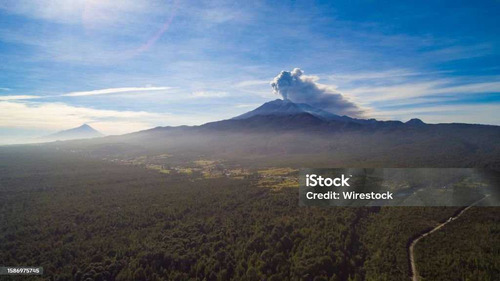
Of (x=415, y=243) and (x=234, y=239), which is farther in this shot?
(x=234, y=239)

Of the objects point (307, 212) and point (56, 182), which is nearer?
point (307, 212)

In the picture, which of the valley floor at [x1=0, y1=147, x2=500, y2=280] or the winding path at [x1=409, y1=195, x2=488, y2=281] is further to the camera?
the valley floor at [x1=0, y1=147, x2=500, y2=280]

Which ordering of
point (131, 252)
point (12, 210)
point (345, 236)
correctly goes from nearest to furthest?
point (131, 252) → point (345, 236) → point (12, 210)

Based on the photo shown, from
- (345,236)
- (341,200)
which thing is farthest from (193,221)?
(341,200)

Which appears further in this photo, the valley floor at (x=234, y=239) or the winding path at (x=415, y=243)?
the valley floor at (x=234, y=239)

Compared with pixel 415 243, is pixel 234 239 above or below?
below

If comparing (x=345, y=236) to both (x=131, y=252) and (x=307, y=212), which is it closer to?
(x=307, y=212)

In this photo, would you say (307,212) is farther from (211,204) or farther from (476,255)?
(476,255)

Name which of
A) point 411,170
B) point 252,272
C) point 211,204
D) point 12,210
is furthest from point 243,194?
point 411,170

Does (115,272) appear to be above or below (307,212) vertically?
below

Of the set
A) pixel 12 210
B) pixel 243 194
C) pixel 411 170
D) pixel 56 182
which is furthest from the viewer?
pixel 411 170
